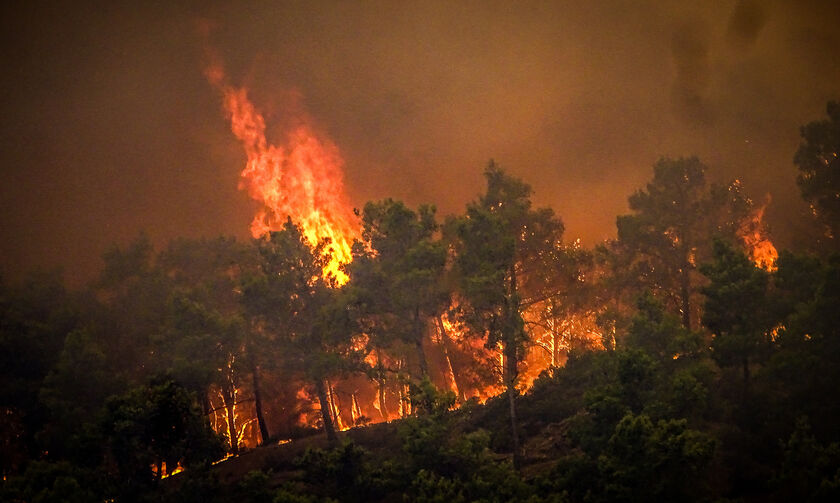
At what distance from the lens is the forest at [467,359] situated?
60.8ft

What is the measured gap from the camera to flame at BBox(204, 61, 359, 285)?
57.9 m

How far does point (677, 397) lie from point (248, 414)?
41.6 metres

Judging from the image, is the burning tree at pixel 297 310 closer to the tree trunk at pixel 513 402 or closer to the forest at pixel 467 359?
the forest at pixel 467 359

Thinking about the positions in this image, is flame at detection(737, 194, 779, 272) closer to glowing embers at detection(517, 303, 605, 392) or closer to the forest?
the forest

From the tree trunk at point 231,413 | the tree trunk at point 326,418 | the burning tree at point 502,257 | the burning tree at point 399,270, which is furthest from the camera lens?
the tree trunk at point 231,413

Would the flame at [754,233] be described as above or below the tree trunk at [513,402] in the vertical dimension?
above

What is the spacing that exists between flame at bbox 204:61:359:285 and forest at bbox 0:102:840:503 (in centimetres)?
1852

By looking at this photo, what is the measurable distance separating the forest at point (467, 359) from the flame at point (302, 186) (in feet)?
60.7

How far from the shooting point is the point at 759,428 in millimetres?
20719

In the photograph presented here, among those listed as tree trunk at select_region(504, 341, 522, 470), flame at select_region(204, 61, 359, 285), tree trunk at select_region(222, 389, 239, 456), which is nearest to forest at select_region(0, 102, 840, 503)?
tree trunk at select_region(504, 341, 522, 470)

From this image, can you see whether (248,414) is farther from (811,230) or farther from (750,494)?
(811,230)

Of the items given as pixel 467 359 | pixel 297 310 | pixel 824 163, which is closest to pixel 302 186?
pixel 467 359

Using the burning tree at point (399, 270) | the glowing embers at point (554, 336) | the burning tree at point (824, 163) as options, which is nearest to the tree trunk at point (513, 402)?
the burning tree at point (399, 270)

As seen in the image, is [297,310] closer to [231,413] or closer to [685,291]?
[231,413]
